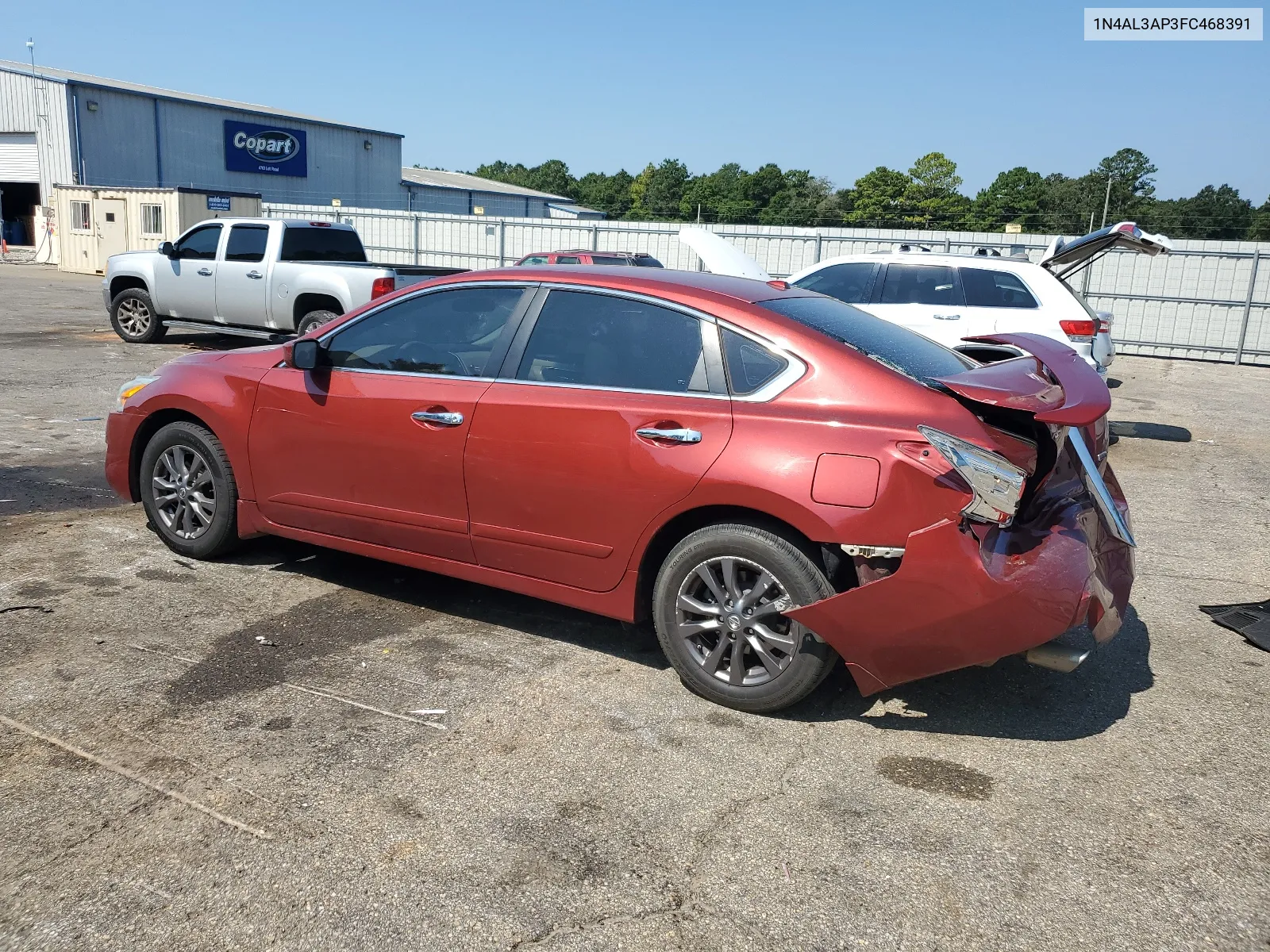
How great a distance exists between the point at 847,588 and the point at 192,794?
2.28 meters

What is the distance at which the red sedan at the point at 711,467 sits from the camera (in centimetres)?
351

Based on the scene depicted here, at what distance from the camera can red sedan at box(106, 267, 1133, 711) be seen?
3.51 meters

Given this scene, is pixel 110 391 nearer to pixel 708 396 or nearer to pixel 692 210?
pixel 708 396

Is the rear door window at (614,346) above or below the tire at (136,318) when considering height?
above

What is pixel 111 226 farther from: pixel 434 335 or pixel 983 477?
pixel 983 477

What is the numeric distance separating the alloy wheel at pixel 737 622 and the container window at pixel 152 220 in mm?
30057

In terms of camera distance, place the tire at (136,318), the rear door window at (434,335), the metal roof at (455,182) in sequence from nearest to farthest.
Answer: the rear door window at (434,335), the tire at (136,318), the metal roof at (455,182)

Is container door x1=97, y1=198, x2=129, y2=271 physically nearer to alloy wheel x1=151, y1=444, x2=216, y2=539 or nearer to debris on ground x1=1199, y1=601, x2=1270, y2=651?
alloy wheel x1=151, y1=444, x2=216, y2=539

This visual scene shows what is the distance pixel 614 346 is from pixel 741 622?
1.25 meters

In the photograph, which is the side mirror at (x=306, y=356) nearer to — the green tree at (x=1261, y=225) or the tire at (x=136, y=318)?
the tire at (x=136, y=318)

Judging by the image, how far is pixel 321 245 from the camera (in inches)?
571

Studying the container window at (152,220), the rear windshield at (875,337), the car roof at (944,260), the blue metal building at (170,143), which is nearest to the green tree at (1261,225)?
the blue metal building at (170,143)

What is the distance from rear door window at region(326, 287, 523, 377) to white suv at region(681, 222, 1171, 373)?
5.78 meters

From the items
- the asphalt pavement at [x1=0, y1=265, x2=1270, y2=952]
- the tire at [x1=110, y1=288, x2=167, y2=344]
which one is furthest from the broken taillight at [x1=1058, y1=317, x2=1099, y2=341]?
the tire at [x1=110, y1=288, x2=167, y2=344]
